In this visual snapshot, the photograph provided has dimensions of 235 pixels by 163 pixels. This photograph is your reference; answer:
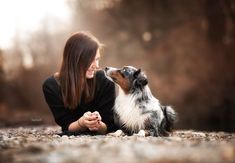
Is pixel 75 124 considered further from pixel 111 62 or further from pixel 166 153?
pixel 111 62

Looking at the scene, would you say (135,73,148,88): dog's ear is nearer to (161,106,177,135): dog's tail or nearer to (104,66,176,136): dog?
(104,66,176,136): dog

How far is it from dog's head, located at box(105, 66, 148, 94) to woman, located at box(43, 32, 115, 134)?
19 centimetres

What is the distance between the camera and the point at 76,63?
8.77 metres

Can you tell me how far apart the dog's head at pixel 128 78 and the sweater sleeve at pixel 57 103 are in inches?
32.4

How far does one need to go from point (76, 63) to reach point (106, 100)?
974mm

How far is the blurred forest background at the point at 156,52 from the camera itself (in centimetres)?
2408

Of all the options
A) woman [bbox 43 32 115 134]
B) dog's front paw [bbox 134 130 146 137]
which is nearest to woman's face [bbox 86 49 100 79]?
woman [bbox 43 32 115 134]

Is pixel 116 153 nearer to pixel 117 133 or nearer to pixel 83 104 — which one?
pixel 117 133

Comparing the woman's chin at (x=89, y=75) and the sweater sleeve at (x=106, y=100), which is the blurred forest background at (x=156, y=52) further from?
the woman's chin at (x=89, y=75)

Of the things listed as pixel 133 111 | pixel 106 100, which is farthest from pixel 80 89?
pixel 133 111

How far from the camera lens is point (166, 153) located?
19.3 ft

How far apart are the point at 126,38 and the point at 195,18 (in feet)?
13.3

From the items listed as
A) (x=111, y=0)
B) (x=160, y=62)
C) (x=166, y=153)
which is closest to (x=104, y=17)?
(x=111, y=0)

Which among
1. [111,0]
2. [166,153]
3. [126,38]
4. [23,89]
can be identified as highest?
[111,0]
